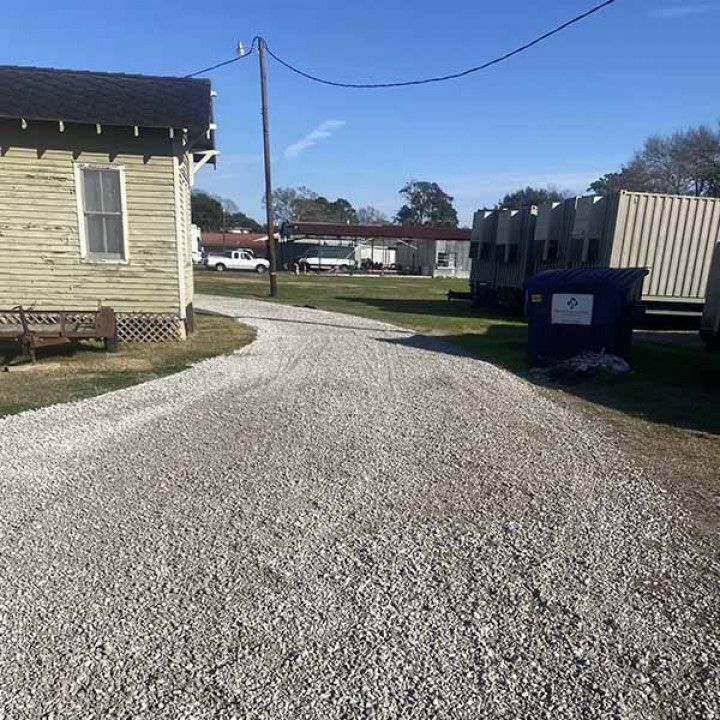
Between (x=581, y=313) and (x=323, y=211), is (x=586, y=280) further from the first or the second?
(x=323, y=211)

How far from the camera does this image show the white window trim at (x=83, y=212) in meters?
9.93

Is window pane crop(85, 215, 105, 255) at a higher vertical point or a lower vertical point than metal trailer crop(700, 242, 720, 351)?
higher

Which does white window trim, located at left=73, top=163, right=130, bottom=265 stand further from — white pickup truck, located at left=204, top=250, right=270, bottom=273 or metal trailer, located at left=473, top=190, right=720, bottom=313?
white pickup truck, located at left=204, top=250, right=270, bottom=273

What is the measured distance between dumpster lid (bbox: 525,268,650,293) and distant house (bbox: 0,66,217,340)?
6.47 metres

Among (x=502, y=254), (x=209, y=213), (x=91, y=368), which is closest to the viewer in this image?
(x=91, y=368)

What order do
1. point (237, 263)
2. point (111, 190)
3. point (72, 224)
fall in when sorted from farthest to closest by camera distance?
point (237, 263)
point (111, 190)
point (72, 224)

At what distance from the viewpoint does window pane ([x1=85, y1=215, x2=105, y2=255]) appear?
→ 33.3 feet

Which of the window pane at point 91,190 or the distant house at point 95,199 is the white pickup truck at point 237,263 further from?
the window pane at point 91,190

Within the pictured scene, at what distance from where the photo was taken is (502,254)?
1970cm

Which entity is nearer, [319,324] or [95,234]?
[95,234]

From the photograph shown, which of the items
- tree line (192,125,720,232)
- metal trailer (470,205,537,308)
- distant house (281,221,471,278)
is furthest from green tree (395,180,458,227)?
metal trailer (470,205,537,308)

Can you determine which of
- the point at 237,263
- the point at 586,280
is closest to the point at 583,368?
the point at 586,280

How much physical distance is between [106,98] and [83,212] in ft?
7.10

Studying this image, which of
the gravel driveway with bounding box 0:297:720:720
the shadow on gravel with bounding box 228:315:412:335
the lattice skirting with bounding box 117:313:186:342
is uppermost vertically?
the lattice skirting with bounding box 117:313:186:342
